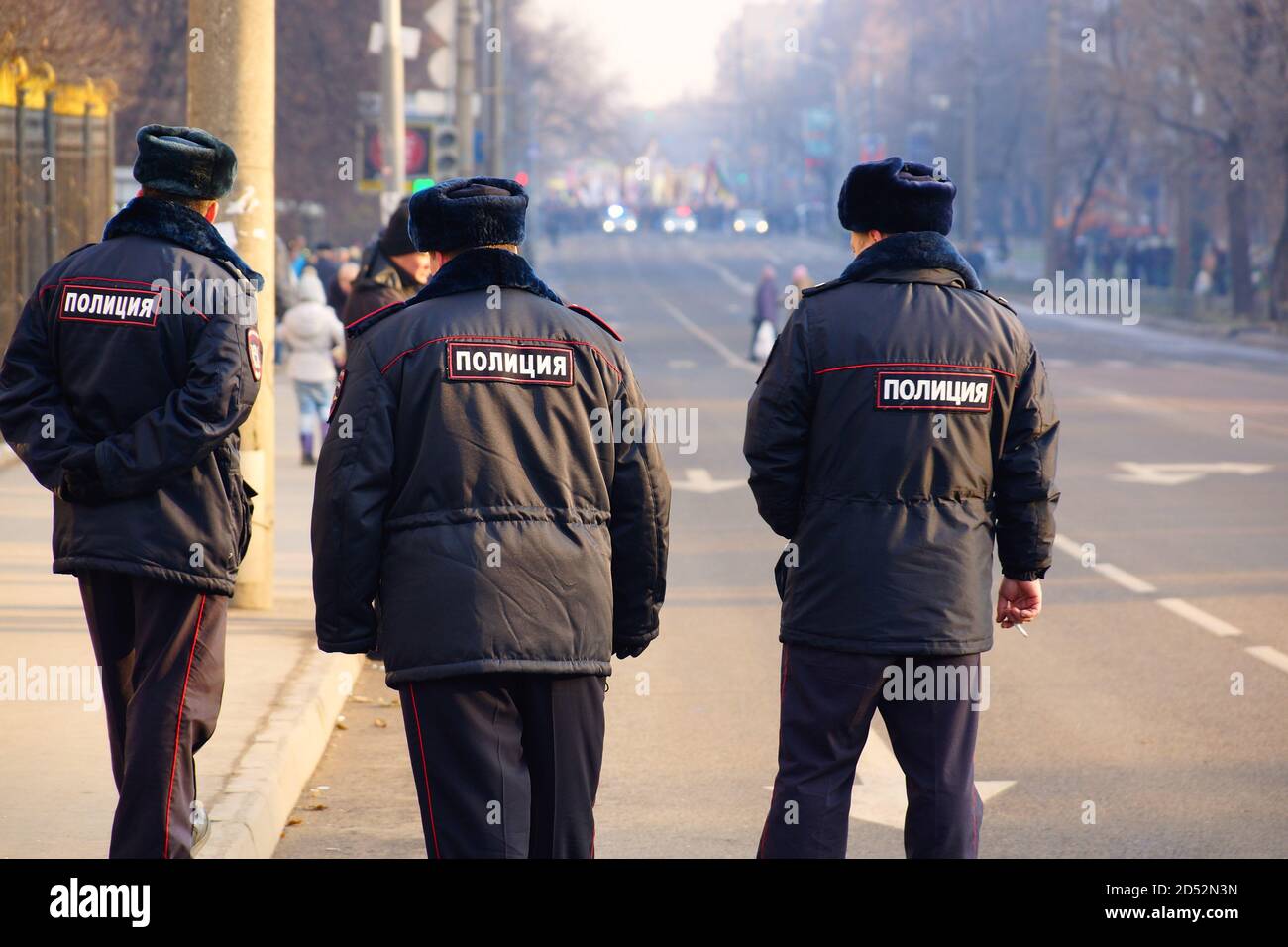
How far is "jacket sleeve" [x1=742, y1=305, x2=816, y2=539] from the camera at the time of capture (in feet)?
15.0

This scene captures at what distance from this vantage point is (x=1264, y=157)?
41.9 m

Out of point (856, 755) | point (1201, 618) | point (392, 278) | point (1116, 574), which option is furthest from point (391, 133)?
point (856, 755)

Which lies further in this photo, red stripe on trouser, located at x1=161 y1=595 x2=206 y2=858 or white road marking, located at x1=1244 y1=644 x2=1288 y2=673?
white road marking, located at x1=1244 y1=644 x2=1288 y2=673

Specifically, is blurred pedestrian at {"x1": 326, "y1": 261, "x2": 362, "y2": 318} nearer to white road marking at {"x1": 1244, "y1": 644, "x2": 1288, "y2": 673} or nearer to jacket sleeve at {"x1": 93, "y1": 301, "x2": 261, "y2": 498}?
white road marking at {"x1": 1244, "y1": 644, "x2": 1288, "y2": 673}

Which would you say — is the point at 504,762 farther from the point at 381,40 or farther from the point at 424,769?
the point at 381,40

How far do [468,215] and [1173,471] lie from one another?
519 inches

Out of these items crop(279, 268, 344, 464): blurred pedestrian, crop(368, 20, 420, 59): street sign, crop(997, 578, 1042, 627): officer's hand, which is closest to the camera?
crop(997, 578, 1042, 627): officer's hand

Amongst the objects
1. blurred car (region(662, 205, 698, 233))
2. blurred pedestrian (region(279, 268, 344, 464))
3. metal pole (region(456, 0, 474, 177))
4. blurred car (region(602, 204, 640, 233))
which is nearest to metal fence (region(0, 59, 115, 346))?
blurred pedestrian (region(279, 268, 344, 464))

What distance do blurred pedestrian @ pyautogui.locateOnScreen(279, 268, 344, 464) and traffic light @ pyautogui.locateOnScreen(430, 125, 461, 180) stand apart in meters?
6.32

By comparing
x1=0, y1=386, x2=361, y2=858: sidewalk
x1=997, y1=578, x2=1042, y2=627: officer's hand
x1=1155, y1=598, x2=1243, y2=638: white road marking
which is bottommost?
x1=1155, y1=598, x2=1243, y2=638: white road marking

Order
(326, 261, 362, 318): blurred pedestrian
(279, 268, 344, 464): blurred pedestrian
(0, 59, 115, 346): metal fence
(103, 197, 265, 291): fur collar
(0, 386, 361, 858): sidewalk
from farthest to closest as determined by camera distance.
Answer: (0, 59, 115, 346): metal fence, (279, 268, 344, 464): blurred pedestrian, (326, 261, 362, 318): blurred pedestrian, (0, 386, 361, 858): sidewalk, (103, 197, 265, 291): fur collar

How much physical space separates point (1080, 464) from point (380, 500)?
44.3ft

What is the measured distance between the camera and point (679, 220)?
115 metres

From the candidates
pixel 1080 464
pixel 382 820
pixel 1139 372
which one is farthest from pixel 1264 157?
pixel 382 820
